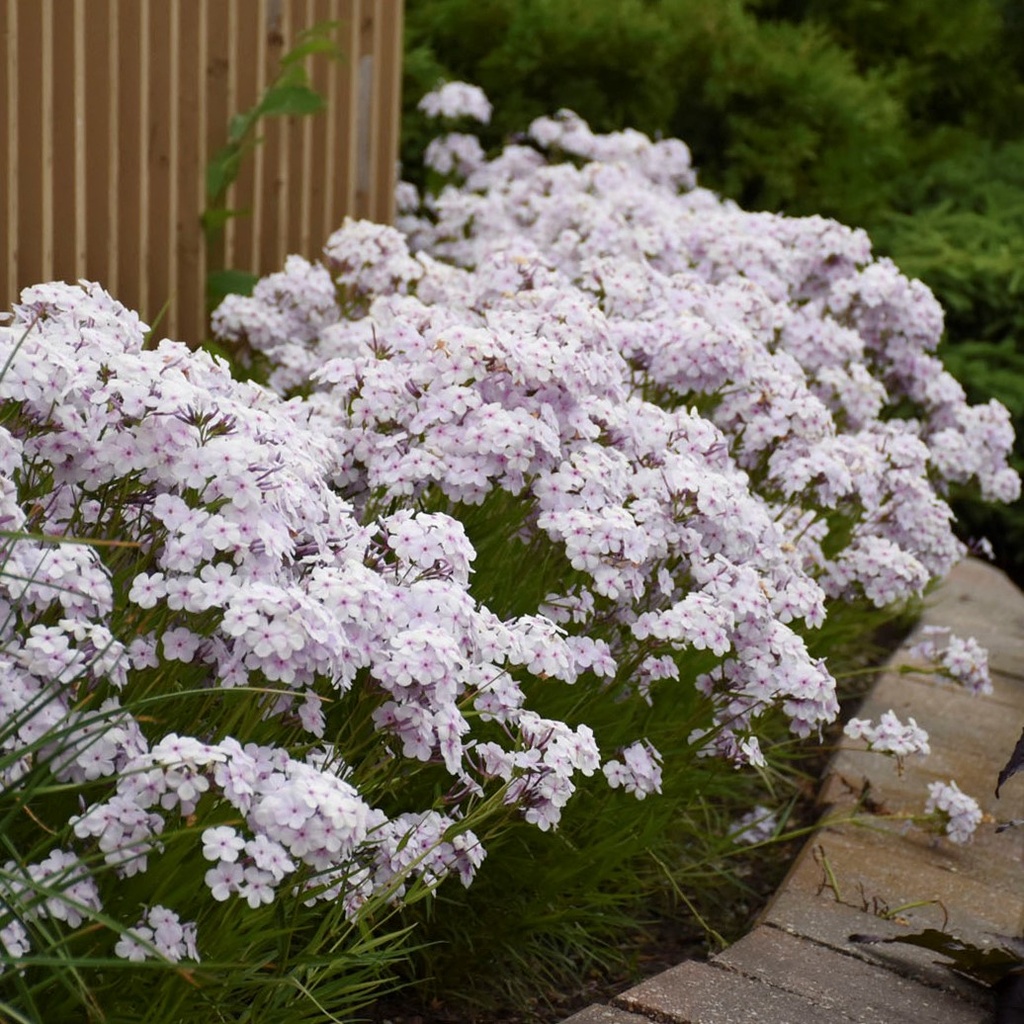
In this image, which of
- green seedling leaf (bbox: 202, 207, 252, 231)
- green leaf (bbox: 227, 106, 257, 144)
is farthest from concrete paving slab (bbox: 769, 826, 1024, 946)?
green leaf (bbox: 227, 106, 257, 144)

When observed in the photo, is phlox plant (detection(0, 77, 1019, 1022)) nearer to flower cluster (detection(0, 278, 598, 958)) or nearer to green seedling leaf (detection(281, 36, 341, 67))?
flower cluster (detection(0, 278, 598, 958))

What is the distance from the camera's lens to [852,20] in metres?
9.45

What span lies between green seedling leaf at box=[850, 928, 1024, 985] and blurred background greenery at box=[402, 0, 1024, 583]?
401 cm

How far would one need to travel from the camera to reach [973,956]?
2.59 m

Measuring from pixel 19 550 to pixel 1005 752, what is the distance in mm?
2744

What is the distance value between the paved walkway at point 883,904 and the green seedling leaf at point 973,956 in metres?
0.04

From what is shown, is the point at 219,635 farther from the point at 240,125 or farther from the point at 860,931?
the point at 240,125

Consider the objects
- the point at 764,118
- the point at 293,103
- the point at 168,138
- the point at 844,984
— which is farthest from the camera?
the point at 764,118

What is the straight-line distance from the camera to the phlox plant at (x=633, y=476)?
2652mm

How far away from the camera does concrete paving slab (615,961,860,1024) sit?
239 centimetres

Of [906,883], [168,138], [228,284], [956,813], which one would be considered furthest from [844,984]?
[168,138]

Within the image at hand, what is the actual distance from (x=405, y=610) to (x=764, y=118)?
566 cm

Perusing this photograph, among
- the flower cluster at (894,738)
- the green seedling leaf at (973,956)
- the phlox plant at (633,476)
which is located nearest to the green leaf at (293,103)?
the phlox plant at (633,476)

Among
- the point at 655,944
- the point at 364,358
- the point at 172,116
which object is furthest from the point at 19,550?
the point at 172,116
